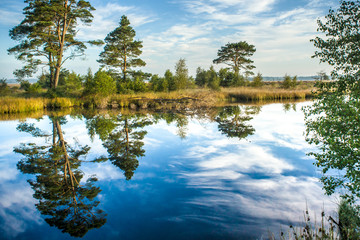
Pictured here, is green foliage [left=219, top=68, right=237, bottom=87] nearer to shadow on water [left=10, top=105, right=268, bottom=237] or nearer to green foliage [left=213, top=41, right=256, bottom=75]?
green foliage [left=213, top=41, right=256, bottom=75]

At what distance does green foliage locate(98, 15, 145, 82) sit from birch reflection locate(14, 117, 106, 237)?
22613 mm

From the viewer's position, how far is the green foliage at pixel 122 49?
28.2 metres

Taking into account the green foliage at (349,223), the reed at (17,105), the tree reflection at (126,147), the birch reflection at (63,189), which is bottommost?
the birch reflection at (63,189)

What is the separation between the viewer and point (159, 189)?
4316 millimetres

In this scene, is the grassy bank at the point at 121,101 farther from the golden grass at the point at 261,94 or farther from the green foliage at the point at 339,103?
the green foliage at the point at 339,103

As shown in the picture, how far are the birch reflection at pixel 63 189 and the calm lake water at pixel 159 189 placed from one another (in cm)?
1

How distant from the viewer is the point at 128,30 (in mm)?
28328

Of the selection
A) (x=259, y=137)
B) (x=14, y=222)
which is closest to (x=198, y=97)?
(x=259, y=137)

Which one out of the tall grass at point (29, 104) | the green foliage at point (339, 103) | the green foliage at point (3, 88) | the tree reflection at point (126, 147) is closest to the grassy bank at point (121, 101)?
the tall grass at point (29, 104)

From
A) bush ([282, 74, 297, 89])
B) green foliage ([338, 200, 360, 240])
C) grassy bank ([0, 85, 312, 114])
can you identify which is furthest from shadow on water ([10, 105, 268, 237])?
bush ([282, 74, 297, 89])

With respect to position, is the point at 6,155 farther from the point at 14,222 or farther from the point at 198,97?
the point at 198,97

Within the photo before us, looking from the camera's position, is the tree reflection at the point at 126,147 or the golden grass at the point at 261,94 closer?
the tree reflection at the point at 126,147

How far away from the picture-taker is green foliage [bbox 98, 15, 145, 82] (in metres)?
28.2

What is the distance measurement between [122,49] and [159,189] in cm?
2734
